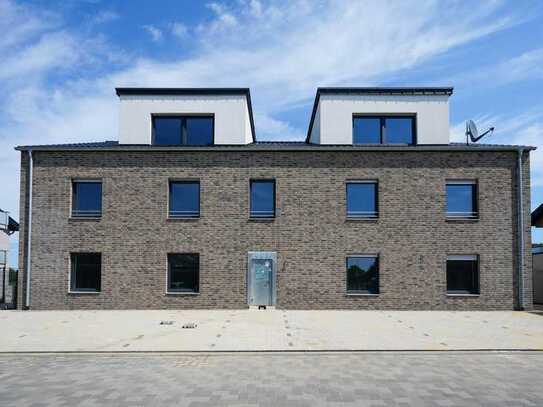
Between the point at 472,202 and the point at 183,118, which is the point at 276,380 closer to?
the point at 472,202

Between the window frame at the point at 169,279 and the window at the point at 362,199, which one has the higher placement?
the window at the point at 362,199

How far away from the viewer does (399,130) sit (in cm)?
1841

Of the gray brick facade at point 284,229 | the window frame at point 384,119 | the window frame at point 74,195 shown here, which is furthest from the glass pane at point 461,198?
the window frame at point 74,195

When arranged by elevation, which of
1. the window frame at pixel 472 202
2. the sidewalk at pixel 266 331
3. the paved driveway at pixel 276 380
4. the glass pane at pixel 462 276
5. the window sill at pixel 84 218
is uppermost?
the window frame at pixel 472 202

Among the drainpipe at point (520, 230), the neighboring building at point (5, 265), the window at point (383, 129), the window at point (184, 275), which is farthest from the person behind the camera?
the neighboring building at point (5, 265)

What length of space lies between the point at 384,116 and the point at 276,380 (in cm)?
1380

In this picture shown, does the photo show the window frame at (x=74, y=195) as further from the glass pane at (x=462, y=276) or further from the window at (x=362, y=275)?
the glass pane at (x=462, y=276)

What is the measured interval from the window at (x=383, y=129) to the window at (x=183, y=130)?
6.07 metres

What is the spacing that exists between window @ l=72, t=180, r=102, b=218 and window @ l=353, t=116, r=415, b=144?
10.4m

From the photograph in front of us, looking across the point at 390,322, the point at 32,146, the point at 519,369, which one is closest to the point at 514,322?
the point at 390,322

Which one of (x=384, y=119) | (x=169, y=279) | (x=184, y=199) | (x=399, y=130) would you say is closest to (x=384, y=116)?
(x=384, y=119)

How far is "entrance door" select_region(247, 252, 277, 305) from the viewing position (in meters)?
16.6

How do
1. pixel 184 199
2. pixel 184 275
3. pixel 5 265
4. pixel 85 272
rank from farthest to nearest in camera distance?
pixel 5 265 < pixel 184 199 < pixel 85 272 < pixel 184 275

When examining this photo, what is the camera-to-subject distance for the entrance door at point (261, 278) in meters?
16.6
